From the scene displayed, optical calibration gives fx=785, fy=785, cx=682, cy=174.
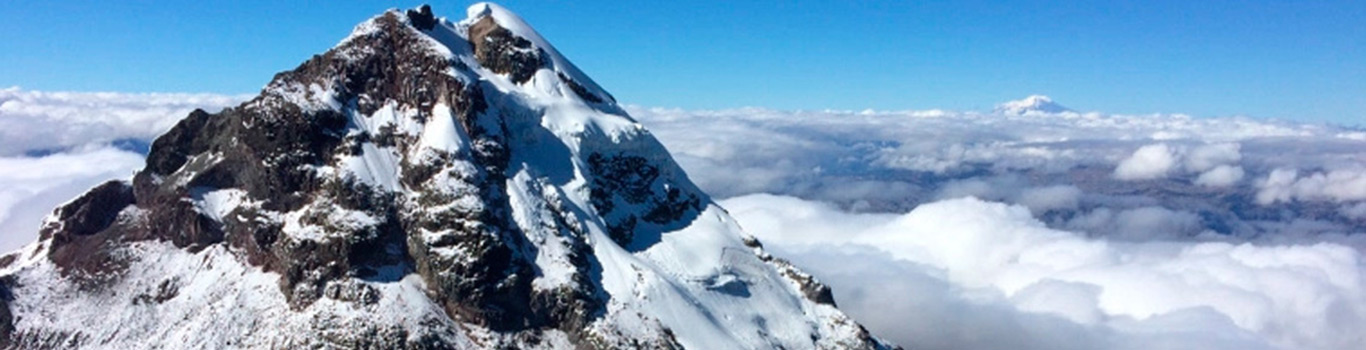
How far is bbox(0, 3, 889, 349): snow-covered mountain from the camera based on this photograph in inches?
4828

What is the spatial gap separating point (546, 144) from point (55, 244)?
87.3 metres

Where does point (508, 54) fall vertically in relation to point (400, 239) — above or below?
above

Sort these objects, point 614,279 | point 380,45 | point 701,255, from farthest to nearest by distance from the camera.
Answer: point 380,45 → point 701,255 → point 614,279

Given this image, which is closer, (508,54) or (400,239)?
(400,239)

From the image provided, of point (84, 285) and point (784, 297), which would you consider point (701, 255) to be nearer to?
point (784, 297)

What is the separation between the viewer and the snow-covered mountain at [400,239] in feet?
402

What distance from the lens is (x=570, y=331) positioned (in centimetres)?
12469

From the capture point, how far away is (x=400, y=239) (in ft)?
431

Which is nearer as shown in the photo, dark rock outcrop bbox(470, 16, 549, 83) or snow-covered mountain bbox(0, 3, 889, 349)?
snow-covered mountain bbox(0, 3, 889, 349)

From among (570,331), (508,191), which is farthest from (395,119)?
(570,331)

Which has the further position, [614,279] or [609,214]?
[609,214]

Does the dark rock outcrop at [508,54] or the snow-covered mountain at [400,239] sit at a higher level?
the dark rock outcrop at [508,54]

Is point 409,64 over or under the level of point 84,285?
over

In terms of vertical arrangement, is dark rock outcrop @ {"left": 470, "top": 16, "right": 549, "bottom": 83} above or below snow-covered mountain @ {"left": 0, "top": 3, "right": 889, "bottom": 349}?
above
